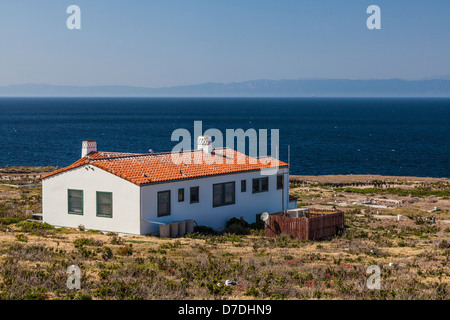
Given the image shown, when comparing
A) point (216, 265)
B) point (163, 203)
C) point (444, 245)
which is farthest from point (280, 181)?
point (216, 265)

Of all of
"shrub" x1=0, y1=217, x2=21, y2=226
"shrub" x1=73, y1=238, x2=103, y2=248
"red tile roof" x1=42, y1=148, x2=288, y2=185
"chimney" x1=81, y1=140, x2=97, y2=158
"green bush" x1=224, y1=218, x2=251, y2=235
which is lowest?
"green bush" x1=224, y1=218, x2=251, y2=235

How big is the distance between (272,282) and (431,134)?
458 ft

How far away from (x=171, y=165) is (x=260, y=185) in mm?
5412

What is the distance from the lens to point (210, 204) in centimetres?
3031

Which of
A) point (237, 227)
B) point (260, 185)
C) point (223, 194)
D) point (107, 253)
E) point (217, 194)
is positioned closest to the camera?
point (107, 253)

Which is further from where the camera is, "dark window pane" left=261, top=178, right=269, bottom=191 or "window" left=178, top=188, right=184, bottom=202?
"dark window pane" left=261, top=178, right=269, bottom=191

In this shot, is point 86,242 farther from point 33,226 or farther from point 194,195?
point 194,195

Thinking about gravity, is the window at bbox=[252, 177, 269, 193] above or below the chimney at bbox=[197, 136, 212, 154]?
below

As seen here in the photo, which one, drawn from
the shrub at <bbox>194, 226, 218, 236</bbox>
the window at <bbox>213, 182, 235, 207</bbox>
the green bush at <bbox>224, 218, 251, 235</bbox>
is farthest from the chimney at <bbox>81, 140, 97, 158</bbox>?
the green bush at <bbox>224, 218, 251, 235</bbox>

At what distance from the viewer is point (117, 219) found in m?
27.4

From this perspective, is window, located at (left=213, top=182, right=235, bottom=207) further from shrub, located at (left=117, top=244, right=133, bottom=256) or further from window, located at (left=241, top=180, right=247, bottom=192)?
shrub, located at (left=117, top=244, right=133, bottom=256)

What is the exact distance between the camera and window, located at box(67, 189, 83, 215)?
93.2ft

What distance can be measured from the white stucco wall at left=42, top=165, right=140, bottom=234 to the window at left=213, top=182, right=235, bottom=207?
16.7ft

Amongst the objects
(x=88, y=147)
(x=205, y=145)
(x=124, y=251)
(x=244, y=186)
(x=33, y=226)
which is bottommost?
(x=33, y=226)
